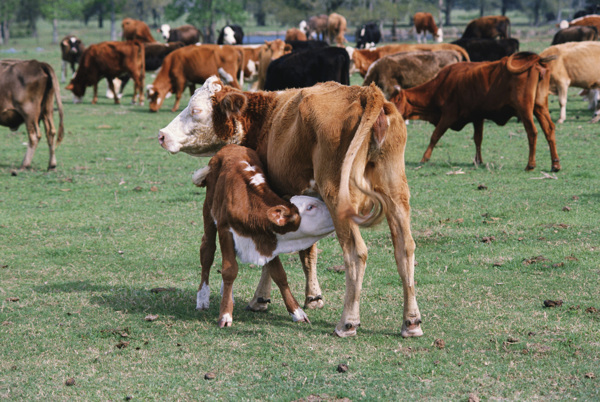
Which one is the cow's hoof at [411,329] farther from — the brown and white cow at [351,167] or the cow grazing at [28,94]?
the cow grazing at [28,94]

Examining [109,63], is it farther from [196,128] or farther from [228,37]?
[196,128]

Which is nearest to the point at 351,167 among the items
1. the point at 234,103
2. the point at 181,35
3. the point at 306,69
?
the point at 234,103

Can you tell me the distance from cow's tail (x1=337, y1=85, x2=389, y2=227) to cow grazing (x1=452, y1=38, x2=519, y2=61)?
631 inches

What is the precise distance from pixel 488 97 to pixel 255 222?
258 inches

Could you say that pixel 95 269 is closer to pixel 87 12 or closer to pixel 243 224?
pixel 243 224

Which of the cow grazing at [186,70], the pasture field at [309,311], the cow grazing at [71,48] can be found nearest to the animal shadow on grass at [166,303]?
the pasture field at [309,311]

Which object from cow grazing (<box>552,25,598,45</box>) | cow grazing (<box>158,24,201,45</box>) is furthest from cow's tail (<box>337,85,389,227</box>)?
cow grazing (<box>158,24,201,45</box>)

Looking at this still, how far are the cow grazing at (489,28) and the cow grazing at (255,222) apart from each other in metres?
26.9

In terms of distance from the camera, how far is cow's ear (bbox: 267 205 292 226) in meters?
4.72

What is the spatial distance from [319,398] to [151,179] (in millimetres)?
7406

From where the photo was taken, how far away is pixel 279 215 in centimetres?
475

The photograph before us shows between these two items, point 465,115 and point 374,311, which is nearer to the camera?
point 374,311

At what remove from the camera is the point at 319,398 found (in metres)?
3.95

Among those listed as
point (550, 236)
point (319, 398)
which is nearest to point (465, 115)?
point (550, 236)
